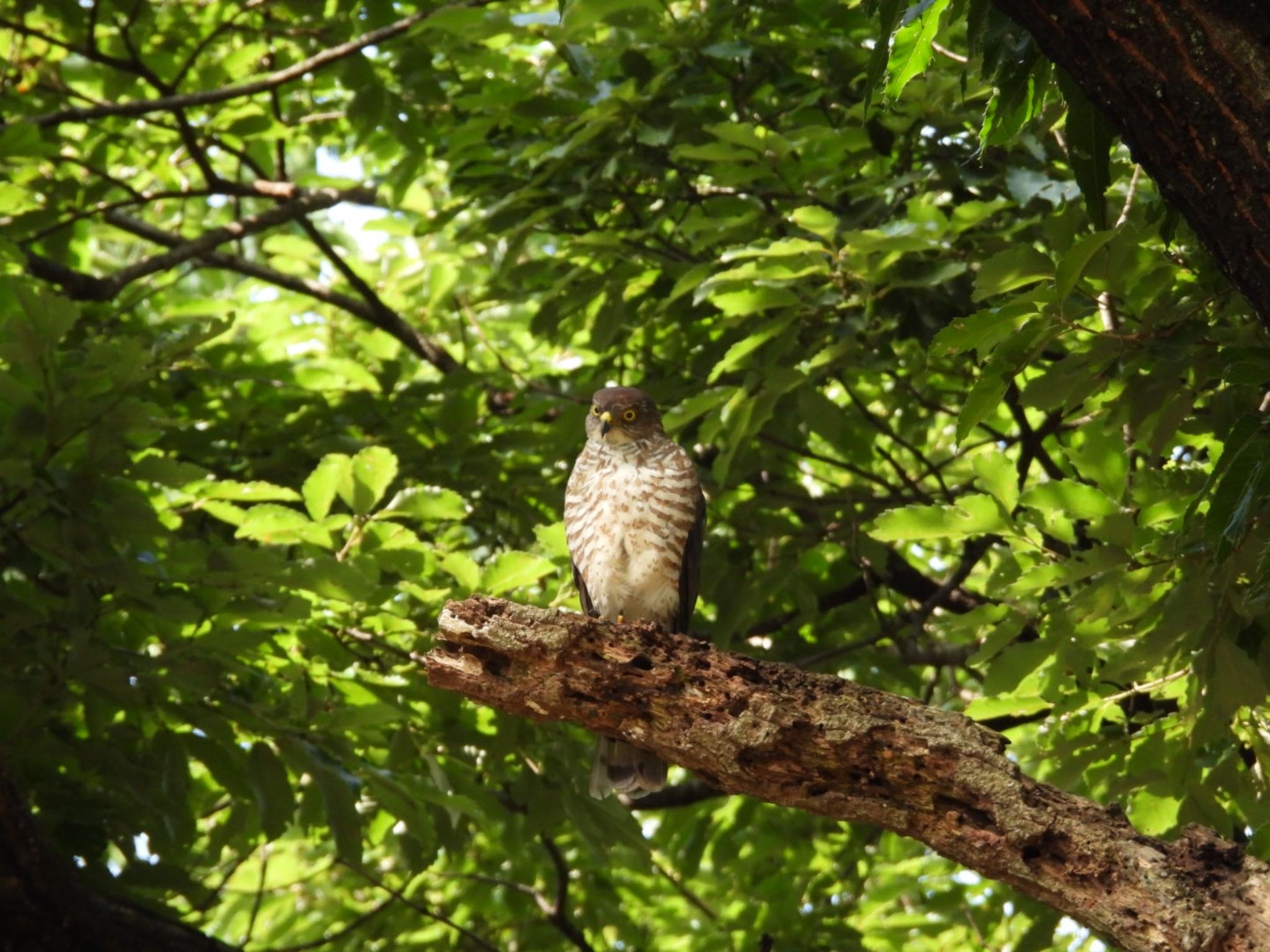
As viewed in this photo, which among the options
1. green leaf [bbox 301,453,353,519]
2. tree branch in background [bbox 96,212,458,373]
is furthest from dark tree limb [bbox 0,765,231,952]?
tree branch in background [bbox 96,212,458,373]

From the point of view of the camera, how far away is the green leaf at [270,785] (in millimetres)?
4484

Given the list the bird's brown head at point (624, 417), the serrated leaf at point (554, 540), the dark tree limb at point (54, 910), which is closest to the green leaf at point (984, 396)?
the serrated leaf at point (554, 540)

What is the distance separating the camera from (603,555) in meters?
5.09

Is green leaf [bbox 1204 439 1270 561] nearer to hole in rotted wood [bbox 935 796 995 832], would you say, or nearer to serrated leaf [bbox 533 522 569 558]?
hole in rotted wood [bbox 935 796 995 832]

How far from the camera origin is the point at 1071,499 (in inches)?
144

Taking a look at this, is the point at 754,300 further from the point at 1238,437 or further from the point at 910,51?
the point at 1238,437

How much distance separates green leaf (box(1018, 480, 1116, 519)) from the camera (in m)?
3.63

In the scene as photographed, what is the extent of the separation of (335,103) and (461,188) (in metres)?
1.66

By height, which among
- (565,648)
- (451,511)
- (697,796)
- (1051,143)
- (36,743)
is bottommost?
(697,796)

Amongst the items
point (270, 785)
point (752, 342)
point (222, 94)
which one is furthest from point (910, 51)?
point (222, 94)

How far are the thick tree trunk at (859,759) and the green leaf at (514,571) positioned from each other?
1081mm

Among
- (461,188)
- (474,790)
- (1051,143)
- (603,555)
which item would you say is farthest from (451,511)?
(1051,143)

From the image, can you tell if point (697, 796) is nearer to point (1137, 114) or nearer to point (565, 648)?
point (565, 648)

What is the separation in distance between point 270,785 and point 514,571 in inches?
40.8
